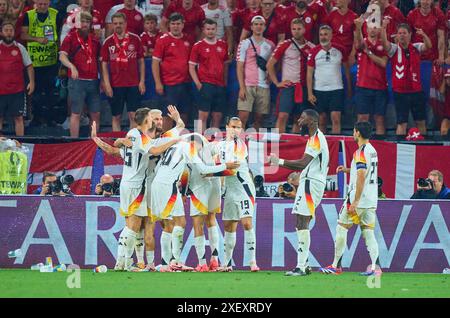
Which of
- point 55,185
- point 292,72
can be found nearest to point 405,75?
point 292,72

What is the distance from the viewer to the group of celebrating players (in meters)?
17.3

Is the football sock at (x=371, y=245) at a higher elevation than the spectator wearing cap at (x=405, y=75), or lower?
lower

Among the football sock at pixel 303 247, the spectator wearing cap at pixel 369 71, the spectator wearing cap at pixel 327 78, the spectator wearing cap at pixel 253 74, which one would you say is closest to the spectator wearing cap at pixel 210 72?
the spectator wearing cap at pixel 253 74

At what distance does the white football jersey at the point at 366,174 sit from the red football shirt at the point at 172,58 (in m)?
6.29

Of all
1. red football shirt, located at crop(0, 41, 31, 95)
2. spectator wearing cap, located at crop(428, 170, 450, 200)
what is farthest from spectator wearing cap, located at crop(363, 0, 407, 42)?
red football shirt, located at crop(0, 41, 31, 95)

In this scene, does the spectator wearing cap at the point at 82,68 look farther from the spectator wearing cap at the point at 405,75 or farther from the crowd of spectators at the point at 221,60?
the spectator wearing cap at the point at 405,75

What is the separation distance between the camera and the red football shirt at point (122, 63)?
74.7 ft

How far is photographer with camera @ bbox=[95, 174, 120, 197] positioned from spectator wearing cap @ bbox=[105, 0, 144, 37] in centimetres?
435

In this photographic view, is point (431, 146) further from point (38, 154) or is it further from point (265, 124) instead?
point (38, 154)

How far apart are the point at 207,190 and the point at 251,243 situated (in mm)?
1180

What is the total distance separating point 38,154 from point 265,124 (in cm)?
497

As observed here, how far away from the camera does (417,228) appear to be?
763 inches

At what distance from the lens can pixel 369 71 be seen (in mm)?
22547

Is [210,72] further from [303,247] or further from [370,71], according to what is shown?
[303,247]
